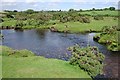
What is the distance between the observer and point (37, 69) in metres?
54.8

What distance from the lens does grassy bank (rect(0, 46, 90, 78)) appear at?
170 feet

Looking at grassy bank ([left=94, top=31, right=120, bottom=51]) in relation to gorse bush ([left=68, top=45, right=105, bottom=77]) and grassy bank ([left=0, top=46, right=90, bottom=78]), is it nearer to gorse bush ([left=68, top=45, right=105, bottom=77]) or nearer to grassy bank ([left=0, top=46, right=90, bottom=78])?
gorse bush ([left=68, top=45, right=105, bottom=77])

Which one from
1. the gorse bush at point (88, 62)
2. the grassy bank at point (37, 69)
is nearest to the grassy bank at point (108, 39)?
the gorse bush at point (88, 62)

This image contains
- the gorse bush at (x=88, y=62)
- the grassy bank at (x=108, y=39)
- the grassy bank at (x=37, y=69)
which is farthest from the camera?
the grassy bank at (x=108, y=39)

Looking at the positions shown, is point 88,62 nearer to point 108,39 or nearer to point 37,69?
point 37,69

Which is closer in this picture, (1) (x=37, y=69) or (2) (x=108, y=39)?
(1) (x=37, y=69)

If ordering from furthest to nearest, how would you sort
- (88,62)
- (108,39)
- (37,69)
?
(108,39) < (88,62) < (37,69)

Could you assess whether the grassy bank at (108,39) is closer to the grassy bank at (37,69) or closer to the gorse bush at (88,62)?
the gorse bush at (88,62)

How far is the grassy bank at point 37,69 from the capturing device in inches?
2040

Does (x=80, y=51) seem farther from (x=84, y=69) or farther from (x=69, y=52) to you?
(x=69, y=52)

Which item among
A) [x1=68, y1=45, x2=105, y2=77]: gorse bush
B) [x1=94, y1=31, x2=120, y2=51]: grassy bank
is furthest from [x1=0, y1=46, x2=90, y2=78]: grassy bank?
[x1=94, y1=31, x2=120, y2=51]: grassy bank

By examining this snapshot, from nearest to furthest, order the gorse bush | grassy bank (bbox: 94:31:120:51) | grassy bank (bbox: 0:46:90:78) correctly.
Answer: grassy bank (bbox: 0:46:90:78), the gorse bush, grassy bank (bbox: 94:31:120:51)

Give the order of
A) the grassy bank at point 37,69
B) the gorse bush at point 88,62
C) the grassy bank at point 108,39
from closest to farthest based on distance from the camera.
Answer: the grassy bank at point 37,69
the gorse bush at point 88,62
the grassy bank at point 108,39

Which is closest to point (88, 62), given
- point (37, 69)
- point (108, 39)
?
point (37, 69)
